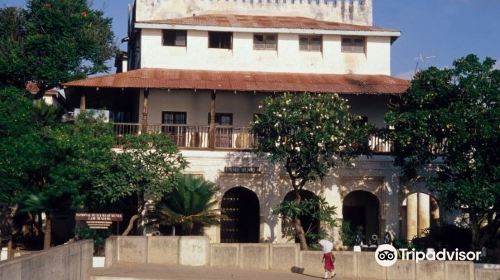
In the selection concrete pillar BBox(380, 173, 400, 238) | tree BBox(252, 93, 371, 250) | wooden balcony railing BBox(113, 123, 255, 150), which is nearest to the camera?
tree BBox(252, 93, 371, 250)

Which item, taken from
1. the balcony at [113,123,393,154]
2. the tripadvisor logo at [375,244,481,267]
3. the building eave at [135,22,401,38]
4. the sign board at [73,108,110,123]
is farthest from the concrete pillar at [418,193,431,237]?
the sign board at [73,108,110,123]

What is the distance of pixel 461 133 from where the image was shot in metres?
25.7

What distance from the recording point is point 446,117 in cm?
2584

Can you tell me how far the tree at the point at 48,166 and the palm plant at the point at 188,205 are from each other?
8.41 feet

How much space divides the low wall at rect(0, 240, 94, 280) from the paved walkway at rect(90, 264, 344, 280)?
2.54ft

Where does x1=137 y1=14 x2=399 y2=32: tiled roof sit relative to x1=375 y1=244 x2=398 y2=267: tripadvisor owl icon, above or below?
above

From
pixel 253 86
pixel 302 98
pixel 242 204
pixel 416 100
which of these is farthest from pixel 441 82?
pixel 242 204

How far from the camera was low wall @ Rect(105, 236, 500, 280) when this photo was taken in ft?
78.1

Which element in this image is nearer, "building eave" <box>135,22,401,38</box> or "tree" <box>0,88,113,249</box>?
"tree" <box>0,88,113,249</box>

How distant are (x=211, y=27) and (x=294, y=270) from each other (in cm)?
1262

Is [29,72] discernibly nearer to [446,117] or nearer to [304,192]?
[304,192]

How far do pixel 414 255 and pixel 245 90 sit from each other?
29.9 feet

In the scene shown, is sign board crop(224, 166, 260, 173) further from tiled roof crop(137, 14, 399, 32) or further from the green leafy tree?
tiled roof crop(137, 14, 399, 32)

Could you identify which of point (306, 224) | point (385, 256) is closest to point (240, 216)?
point (306, 224)
